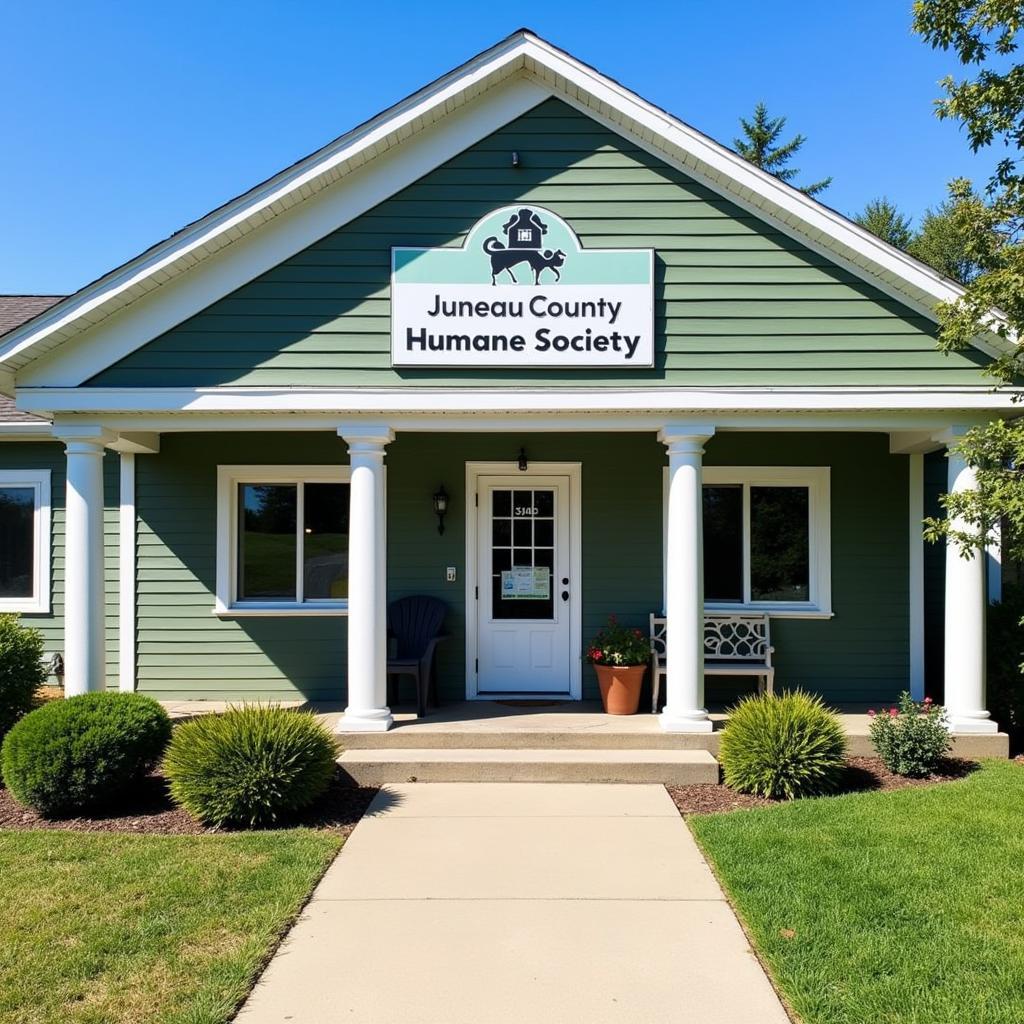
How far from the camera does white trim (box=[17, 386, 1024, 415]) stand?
270 inches

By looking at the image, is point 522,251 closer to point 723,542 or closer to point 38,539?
point 723,542

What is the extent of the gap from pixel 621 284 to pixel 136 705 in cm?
508

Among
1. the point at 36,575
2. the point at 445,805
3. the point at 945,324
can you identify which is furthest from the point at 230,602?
the point at 945,324

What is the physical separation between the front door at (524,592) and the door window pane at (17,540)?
17.0ft

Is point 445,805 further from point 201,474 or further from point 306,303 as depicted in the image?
point 201,474

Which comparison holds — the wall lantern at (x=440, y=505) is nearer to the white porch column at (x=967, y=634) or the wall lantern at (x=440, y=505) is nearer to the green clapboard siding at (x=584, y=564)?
the green clapboard siding at (x=584, y=564)

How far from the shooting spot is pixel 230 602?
28.7 feet

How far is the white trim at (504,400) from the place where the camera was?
6855 millimetres

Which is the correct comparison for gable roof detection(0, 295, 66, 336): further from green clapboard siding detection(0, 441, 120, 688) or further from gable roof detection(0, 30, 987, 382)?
gable roof detection(0, 30, 987, 382)

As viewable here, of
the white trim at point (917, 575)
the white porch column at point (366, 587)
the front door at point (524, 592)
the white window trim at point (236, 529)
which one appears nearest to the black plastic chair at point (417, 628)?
the front door at point (524, 592)

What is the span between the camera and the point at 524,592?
8.69 metres

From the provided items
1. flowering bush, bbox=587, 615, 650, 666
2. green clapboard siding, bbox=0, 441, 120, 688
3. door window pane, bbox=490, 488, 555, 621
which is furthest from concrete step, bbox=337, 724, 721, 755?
green clapboard siding, bbox=0, 441, 120, 688

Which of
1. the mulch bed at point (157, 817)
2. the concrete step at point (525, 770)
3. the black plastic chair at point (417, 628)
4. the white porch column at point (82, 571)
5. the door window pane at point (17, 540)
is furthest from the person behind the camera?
the door window pane at point (17, 540)

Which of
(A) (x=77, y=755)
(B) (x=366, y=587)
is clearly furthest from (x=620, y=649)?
(A) (x=77, y=755)
